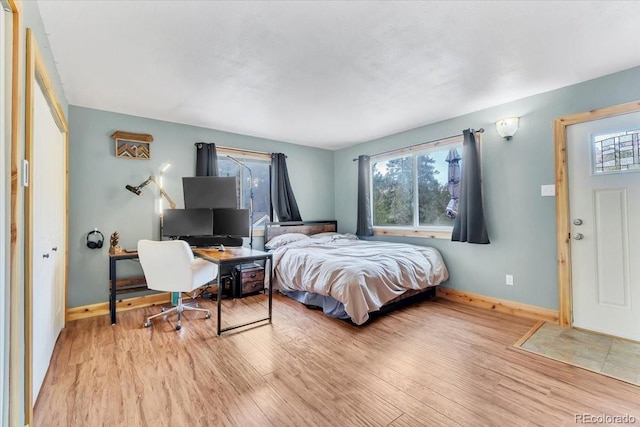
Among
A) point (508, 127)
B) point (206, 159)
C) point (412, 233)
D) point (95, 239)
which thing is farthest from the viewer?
point (412, 233)

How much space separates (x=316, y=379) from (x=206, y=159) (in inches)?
121

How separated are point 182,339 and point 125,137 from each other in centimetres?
241

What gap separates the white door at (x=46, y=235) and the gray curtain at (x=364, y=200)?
3.68m

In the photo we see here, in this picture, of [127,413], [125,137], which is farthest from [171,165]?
[127,413]

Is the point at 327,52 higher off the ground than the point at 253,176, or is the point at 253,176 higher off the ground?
the point at 327,52

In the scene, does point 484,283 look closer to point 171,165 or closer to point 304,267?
point 304,267

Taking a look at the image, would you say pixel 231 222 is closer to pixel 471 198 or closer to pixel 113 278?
pixel 113 278

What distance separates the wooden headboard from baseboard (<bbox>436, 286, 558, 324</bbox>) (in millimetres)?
2130

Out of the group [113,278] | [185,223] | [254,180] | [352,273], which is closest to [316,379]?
[352,273]

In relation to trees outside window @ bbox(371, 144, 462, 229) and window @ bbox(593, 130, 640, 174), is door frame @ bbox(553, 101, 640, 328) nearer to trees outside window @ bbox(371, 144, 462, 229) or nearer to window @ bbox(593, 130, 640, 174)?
window @ bbox(593, 130, 640, 174)

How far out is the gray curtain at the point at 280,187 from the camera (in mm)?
4562

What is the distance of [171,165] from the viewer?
373 centimetres

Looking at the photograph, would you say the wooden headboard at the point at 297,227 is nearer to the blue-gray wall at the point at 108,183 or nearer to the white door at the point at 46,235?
the blue-gray wall at the point at 108,183

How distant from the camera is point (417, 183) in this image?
4199 millimetres
